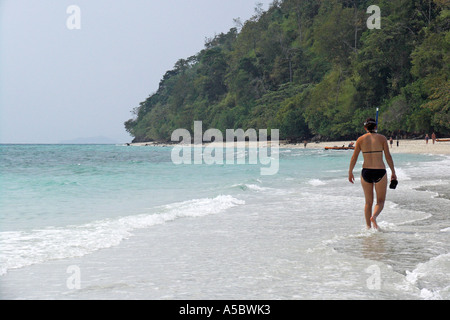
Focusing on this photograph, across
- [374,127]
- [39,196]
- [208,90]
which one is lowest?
[39,196]

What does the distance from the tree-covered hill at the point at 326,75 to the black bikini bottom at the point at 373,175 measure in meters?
43.4

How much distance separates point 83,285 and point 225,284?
1447 millimetres

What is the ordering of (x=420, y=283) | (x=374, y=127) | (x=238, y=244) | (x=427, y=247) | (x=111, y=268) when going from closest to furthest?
(x=420, y=283) → (x=111, y=268) → (x=427, y=247) → (x=238, y=244) → (x=374, y=127)

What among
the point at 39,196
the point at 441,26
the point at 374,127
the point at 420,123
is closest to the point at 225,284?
the point at 374,127

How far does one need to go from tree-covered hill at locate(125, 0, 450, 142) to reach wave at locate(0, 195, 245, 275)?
4401 cm

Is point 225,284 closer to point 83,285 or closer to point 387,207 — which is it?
point 83,285

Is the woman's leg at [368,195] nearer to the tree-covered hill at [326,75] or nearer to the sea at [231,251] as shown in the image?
the sea at [231,251]

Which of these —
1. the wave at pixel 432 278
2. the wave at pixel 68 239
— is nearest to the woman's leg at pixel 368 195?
the wave at pixel 432 278

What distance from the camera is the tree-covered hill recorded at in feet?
182

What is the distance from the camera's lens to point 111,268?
17.3ft

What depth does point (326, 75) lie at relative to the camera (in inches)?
3201
